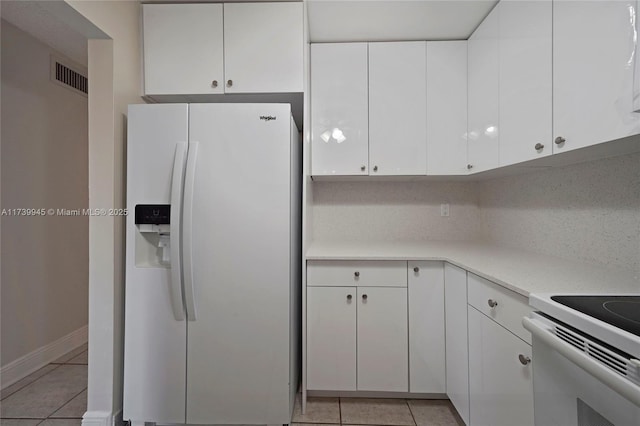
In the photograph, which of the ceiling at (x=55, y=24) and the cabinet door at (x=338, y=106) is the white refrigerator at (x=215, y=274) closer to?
the ceiling at (x=55, y=24)

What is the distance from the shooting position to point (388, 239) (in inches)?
94.0

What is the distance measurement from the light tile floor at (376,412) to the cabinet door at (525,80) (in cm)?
147

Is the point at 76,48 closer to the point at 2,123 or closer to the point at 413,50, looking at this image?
the point at 2,123

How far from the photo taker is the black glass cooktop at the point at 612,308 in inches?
26.2

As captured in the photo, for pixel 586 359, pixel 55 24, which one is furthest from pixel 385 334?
pixel 55 24

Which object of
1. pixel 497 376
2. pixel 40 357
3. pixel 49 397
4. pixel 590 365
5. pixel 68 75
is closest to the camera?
pixel 590 365

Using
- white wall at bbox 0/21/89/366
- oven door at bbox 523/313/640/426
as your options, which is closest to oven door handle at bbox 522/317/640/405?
oven door at bbox 523/313/640/426

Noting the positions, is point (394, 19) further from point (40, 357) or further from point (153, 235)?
point (40, 357)

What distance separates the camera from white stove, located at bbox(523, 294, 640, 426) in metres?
0.58

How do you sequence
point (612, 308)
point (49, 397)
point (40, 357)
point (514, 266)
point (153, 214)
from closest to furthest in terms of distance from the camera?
point (612, 308) < point (514, 266) < point (153, 214) < point (49, 397) < point (40, 357)

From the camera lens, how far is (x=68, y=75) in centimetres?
236

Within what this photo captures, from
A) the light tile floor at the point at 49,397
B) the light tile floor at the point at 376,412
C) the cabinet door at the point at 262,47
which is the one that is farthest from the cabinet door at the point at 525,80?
the light tile floor at the point at 49,397

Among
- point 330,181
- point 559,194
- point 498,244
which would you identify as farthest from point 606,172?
point 330,181

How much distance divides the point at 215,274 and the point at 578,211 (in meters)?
1.91
